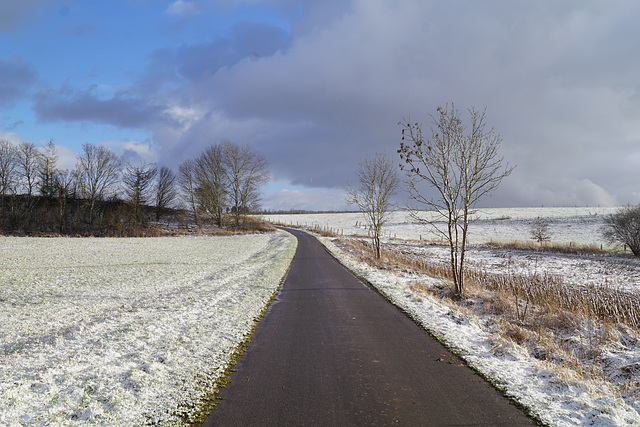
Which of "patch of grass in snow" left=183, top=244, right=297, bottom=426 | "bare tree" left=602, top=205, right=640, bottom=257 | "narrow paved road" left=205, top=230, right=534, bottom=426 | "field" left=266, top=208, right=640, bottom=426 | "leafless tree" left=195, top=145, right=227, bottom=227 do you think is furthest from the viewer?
"leafless tree" left=195, top=145, right=227, bottom=227

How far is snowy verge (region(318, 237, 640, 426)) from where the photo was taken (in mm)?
3979

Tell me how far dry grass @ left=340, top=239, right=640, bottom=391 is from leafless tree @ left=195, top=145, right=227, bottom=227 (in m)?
48.4

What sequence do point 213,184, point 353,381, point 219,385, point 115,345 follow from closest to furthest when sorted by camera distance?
point 219,385 → point 353,381 → point 115,345 → point 213,184

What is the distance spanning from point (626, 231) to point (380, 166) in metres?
26.0

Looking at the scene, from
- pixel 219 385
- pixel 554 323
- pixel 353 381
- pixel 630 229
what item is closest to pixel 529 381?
pixel 353 381

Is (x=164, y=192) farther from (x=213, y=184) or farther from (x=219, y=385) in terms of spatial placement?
(x=219, y=385)

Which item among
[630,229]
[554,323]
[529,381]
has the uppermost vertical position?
[630,229]

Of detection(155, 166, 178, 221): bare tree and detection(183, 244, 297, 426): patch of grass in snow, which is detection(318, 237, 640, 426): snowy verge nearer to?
detection(183, 244, 297, 426): patch of grass in snow

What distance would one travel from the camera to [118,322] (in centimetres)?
735

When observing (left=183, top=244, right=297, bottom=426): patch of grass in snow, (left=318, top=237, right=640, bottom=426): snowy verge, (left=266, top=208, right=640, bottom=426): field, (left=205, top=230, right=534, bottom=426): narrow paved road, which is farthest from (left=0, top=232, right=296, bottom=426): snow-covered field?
(left=266, top=208, right=640, bottom=426): field

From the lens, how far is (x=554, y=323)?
861 centimetres

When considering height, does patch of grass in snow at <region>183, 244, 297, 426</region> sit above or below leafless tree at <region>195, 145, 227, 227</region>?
below

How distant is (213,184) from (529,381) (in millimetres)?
57146

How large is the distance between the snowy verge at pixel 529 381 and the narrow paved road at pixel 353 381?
0.30 metres
